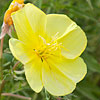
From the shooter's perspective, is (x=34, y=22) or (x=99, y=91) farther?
(x=99, y=91)

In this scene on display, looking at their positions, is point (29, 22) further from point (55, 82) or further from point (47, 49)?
point (55, 82)

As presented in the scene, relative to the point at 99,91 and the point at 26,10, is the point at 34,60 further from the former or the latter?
the point at 99,91

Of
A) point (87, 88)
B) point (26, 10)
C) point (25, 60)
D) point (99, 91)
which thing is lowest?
point (99, 91)

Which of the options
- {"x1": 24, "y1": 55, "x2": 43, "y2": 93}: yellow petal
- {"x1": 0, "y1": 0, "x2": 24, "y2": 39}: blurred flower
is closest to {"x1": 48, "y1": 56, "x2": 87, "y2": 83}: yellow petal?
{"x1": 24, "y1": 55, "x2": 43, "y2": 93}: yellow petal

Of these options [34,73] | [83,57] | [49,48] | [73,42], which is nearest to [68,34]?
[73,42]

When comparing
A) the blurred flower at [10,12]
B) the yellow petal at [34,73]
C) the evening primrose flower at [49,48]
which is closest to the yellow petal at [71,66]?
the evening primrose flower at [49,48]

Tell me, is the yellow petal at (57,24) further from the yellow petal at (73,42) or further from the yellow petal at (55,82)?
the yellow petal at (55,82)

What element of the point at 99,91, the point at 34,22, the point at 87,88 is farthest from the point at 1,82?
the point at 99,91
